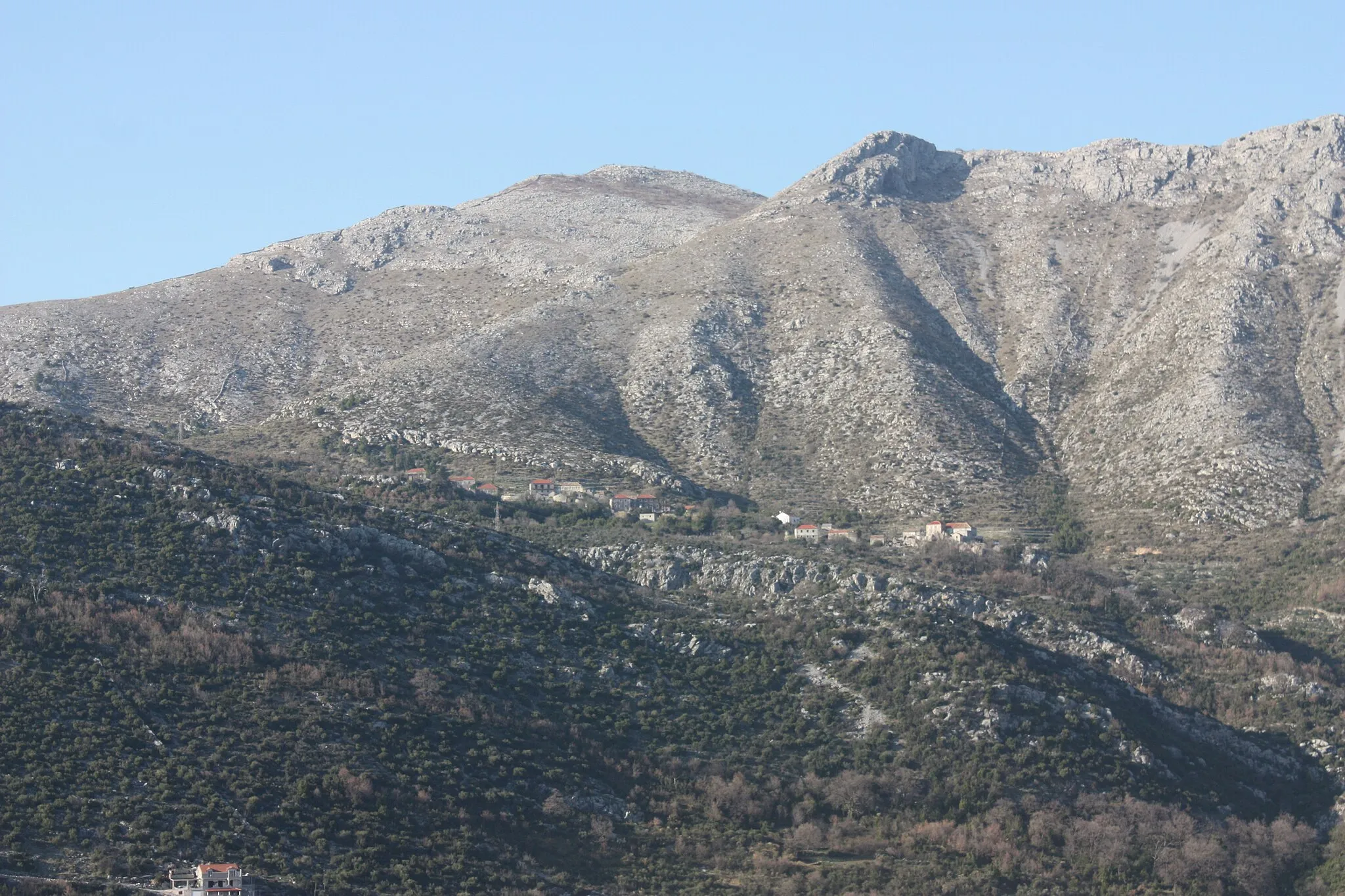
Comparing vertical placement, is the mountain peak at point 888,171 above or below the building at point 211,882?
above

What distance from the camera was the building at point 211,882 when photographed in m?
43.5

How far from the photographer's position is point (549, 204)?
155 meters

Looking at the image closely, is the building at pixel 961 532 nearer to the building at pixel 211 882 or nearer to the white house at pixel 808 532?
the white house at pixel 808 532

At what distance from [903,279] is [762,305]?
467 inches

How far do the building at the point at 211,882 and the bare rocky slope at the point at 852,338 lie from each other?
51268 mm

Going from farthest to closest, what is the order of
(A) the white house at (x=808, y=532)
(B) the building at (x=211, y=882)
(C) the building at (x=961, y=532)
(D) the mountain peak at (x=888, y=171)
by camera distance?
(D) the mountain peak at (x=888, y=171) < (C) the building at (x=961, y=532) < (A) the white house at (x=808, y=532) < (B) the building at (x=211, y=882)

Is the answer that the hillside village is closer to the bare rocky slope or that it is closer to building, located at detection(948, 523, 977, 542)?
building, located at detection(948, 523, 977, 542)

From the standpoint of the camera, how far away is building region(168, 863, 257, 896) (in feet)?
143

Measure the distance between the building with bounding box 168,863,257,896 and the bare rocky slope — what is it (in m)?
51.3

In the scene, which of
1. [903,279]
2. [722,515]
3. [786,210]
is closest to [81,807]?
[722,515]

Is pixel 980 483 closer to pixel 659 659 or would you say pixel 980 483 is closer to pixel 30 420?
pixel 659 659

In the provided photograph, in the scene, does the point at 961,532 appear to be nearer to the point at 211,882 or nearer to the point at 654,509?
the point at 654,509

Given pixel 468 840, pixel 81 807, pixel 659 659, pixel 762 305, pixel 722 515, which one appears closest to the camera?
pixel 81 807

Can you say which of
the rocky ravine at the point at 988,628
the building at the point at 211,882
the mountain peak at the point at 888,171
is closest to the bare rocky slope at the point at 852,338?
the mountain peak at the point at 888,171
